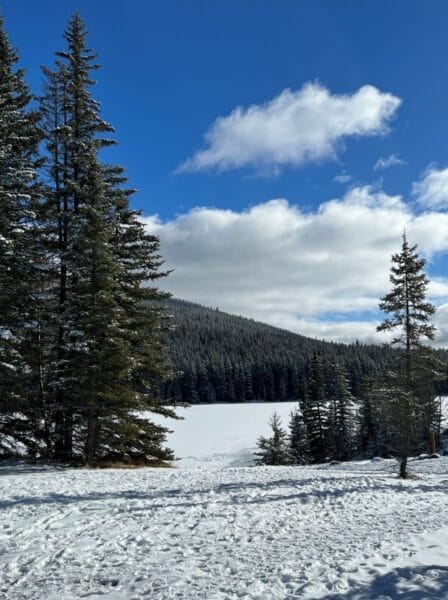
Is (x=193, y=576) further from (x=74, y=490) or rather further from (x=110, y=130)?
(x=110, y=130)

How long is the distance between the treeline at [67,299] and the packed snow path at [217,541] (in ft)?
13.7

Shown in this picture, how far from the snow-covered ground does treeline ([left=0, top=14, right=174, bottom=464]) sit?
148 inches

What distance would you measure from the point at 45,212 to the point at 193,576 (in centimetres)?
1670

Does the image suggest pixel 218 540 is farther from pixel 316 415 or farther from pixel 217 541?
pixel 316 415

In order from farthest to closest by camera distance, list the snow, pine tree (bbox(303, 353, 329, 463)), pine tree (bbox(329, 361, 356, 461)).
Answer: pine tree (bbox(329, 361, 356, 461)) → pine tree (bbox(303, 353, 329, 463)) → the snow

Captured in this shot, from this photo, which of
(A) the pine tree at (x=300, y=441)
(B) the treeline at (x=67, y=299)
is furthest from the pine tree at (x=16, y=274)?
(A) the pine tree at (x=300, y=441)

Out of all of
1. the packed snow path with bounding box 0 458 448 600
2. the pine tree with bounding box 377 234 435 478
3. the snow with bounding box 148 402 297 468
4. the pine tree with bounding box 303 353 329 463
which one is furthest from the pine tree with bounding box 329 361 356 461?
the packed snow path with bounding box 0 458 448 600

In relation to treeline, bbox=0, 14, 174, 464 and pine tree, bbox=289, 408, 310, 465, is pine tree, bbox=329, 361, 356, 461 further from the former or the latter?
treeline, bbox=0, 14, 174, 464

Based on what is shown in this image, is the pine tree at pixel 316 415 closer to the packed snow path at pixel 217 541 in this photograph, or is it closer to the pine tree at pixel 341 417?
the pine tree at pixel 341 417

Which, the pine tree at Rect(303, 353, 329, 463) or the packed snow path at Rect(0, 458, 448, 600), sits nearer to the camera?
the packed snow path at Rect(0, 458, 448, 600)

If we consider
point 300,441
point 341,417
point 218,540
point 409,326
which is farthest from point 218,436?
point 218,540

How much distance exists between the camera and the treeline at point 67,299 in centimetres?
1739

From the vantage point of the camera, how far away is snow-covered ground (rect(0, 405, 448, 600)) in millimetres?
6375

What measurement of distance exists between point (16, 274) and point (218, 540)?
44.9ft
